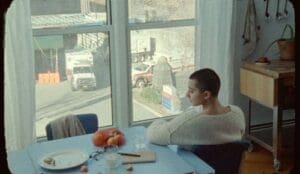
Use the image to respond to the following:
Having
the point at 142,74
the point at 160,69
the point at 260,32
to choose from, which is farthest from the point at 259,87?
the point at 142,74

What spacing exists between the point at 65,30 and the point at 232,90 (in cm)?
151

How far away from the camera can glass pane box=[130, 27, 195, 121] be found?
11.3ft

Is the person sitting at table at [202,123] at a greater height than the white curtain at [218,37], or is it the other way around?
the white curtain at [218,37]

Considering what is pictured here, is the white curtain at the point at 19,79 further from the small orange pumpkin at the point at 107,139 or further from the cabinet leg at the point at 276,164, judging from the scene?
the cabinet leg at the point at 276,164

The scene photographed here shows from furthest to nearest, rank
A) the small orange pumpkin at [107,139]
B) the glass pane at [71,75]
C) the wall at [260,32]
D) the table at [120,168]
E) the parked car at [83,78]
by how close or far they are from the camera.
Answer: the wall at [260,32], the parked car at [83,78], the glass pane at [71,75], the small orange pumpkin at [107,139], the table at [120,168]

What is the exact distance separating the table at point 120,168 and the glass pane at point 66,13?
46.4 inches

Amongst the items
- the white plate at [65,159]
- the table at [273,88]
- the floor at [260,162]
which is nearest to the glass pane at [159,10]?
the table at [273,88]

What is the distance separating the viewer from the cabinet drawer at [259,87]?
10.3 ft

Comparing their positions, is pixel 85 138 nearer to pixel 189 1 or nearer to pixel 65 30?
pixel 65 30

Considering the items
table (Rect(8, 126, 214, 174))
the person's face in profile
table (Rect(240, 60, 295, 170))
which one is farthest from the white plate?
table (Rect(240, 60, 295, 170))

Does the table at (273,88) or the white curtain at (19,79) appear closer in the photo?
the white curtain at (19,79)

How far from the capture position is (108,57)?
132 inches

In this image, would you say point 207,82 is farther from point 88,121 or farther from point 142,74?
point 142,74

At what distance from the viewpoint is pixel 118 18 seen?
10.6ft
